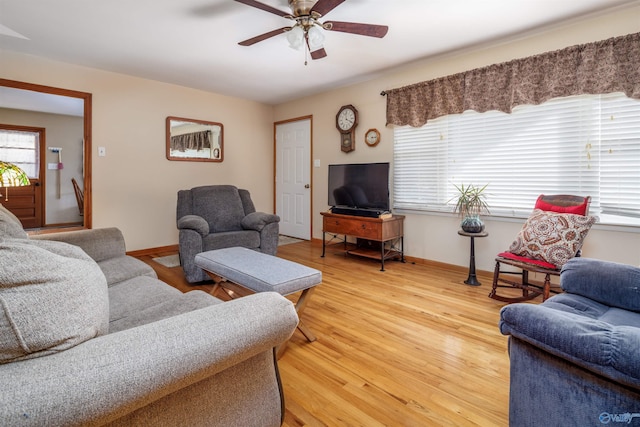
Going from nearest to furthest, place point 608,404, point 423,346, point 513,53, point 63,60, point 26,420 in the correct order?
point 26,420 → point 608,404 → point 423,346 → point 513,53 → point 63,60

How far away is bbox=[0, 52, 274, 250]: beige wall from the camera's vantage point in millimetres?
3783

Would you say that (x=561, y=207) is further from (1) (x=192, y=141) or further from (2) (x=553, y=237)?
(1) (x=192, y=141)

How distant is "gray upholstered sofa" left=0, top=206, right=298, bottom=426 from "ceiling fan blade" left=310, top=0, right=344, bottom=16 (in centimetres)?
195

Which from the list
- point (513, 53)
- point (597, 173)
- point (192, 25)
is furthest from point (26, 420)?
point (513, 53)

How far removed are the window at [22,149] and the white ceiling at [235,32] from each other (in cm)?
277

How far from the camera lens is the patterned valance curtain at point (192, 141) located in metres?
4.62

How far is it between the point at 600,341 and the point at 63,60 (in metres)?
5.09

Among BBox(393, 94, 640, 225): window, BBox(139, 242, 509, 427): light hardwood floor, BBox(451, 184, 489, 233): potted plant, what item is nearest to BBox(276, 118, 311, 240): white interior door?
BBox(393, 94, 640, 225): window

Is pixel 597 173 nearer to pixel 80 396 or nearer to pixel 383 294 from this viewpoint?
pixel 383 294

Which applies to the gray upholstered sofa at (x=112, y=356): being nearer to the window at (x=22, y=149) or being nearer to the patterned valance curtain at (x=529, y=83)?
the patterned valance curtain at (x=529, y=83)

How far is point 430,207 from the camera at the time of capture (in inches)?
149

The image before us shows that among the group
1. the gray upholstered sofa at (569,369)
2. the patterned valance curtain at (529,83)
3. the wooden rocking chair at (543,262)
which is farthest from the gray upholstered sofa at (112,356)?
the patterned valance curtain at (529,83)

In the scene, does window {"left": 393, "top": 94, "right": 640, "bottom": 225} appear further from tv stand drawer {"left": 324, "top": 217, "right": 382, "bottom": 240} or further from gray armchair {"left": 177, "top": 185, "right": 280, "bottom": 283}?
gray armchair {"left": 177, "top": 185, "right": 280, "bottom": 283}

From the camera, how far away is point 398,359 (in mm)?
1811
